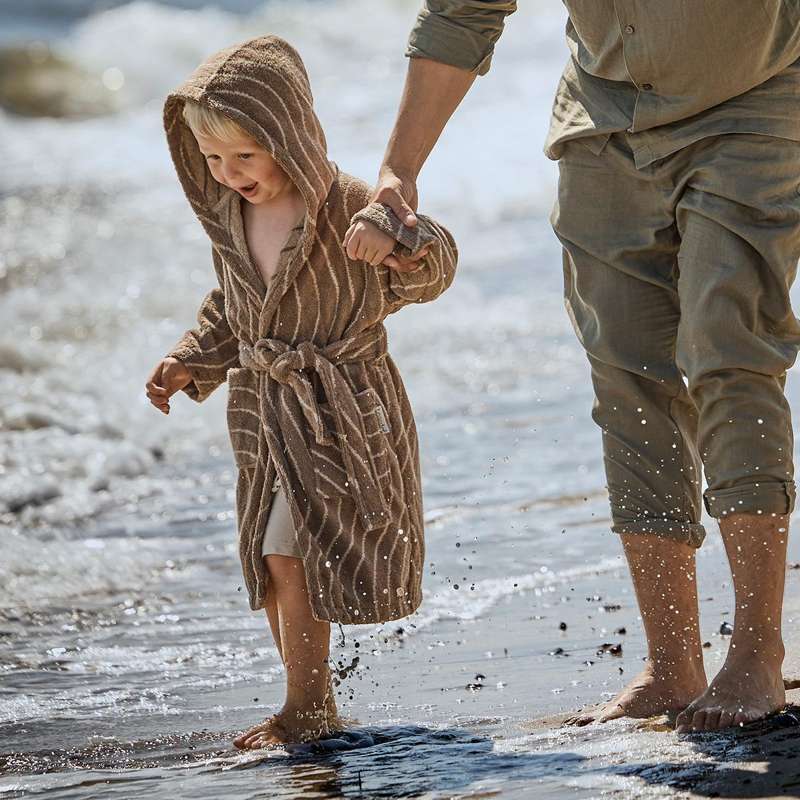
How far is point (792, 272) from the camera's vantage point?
111 inches

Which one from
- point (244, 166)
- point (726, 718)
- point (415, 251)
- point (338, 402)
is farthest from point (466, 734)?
point (244, 166)

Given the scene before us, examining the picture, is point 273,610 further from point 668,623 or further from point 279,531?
point 668,623

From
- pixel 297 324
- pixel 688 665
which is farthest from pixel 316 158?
pixel 688 665

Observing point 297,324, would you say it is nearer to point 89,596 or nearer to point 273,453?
point 273,453

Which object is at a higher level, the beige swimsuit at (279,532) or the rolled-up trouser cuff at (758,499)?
the beige swimsuit at (279,532)

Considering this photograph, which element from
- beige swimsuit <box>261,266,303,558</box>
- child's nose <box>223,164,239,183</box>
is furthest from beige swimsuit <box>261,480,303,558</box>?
child's nose <box>223,164,239,183</box>

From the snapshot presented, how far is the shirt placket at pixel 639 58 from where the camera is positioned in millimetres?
2783

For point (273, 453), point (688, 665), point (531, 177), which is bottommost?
point (688, 665)

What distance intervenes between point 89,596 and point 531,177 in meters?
Answer: 10.4

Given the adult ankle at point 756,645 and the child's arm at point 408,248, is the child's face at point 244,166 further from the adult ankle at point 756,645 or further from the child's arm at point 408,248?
the adult ankle at point 756,645

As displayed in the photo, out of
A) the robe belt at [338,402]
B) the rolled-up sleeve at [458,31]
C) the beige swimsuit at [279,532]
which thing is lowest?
the beige swimsuit at [279,532]

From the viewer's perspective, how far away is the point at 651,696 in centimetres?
295

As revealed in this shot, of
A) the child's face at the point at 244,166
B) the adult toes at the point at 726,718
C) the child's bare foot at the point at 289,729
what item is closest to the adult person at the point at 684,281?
the adult toes at the point at 726,718

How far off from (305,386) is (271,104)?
0.61 metres
